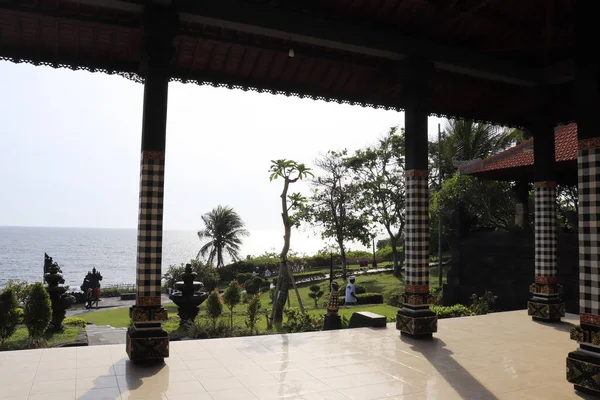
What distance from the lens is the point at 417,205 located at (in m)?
8.13

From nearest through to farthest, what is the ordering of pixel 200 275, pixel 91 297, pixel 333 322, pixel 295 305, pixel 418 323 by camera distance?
pixel 418 323 < pixel 333 322 < pixel 295 305 < pixel 91 297 < pixel 200 275

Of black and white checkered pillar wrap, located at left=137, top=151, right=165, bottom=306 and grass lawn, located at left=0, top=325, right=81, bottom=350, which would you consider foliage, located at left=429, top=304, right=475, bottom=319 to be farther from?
grass lawn, located at left=0, top=325, right=81, bottom=350

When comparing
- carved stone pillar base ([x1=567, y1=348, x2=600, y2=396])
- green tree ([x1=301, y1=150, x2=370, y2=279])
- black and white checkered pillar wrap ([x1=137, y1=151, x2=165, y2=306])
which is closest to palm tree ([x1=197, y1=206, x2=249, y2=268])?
green tree ([x1=301, y1=150, x2=370, y2=279])

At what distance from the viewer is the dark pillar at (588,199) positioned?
529cm

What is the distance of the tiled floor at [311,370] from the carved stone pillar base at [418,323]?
19cm

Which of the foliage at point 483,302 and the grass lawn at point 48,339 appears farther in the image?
the foliage at point 483,302

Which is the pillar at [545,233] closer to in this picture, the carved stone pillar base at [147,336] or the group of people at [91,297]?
the carved stone pillar base at [147,336]

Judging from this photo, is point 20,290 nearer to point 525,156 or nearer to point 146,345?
point 146,345

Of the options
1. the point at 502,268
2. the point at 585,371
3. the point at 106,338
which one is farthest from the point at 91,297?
the point at 585,371

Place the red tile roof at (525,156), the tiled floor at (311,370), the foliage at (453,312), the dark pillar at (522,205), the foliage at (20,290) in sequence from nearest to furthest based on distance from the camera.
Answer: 1. the tiled floor at (311,370)
2. the foliage at (453,312)
3. the foliage at (20,290)
4. the red tile roof at (525,156)
5. the dark pillar at (522,205)

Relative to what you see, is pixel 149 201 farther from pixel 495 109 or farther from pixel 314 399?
pixel 495 109

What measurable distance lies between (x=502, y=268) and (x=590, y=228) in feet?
28.0

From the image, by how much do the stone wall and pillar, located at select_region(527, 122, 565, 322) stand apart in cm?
203

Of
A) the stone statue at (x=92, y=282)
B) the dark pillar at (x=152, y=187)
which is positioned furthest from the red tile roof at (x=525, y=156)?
the stone statue at (x=92, y=282)
